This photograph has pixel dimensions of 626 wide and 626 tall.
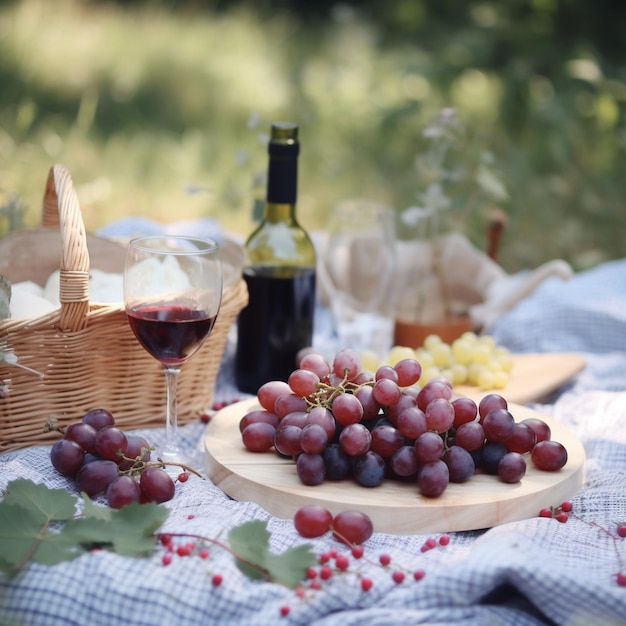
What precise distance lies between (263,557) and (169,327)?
43 centimetres

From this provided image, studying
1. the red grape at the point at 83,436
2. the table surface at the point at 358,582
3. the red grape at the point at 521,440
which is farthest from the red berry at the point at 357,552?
A: the red grape at the point at 83,436

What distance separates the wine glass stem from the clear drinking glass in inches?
29.7

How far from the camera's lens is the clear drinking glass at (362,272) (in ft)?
7.19

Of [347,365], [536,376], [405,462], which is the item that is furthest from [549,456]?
[536,376]

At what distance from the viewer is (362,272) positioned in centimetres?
224

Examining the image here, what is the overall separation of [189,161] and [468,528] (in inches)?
129

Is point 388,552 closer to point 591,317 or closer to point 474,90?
point 591,317

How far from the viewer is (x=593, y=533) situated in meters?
1.44

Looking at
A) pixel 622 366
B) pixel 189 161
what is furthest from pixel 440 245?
pixel 189 161

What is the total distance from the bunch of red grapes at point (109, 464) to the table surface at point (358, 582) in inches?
1.6

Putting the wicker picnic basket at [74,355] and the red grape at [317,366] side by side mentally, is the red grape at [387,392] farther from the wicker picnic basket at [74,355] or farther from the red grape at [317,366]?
the wicker picnic basket at [74,355]

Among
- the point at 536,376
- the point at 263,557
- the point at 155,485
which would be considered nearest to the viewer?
the point at 263,557

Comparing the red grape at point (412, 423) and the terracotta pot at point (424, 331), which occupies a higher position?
the red grape at point (412, 423)

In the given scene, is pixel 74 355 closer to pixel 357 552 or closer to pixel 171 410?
pixel 171 410
